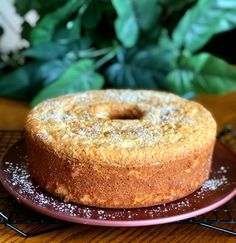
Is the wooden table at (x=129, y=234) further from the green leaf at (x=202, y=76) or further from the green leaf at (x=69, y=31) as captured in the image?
the green leaf at (x=69, y=31)

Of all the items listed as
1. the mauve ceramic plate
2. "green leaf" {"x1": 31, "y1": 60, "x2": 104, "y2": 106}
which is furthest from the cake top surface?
"green leaf" {"x1": 31, "y1": 60, "x2": 104, "y2": 106}

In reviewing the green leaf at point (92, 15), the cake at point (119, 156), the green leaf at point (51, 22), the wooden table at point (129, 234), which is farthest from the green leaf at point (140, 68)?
the wooden table at point (129, 234)

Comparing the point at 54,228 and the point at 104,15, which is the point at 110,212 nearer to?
the point at 54,228

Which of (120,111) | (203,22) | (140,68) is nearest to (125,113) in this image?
(120,111)

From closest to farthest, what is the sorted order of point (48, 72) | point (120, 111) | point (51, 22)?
point (120, 111) → point (51, 22) → point (48, 72)

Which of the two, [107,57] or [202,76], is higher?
[107,57]

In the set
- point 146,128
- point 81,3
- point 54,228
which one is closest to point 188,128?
point 146,128

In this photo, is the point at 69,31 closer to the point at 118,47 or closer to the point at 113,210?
the point at 118,47
